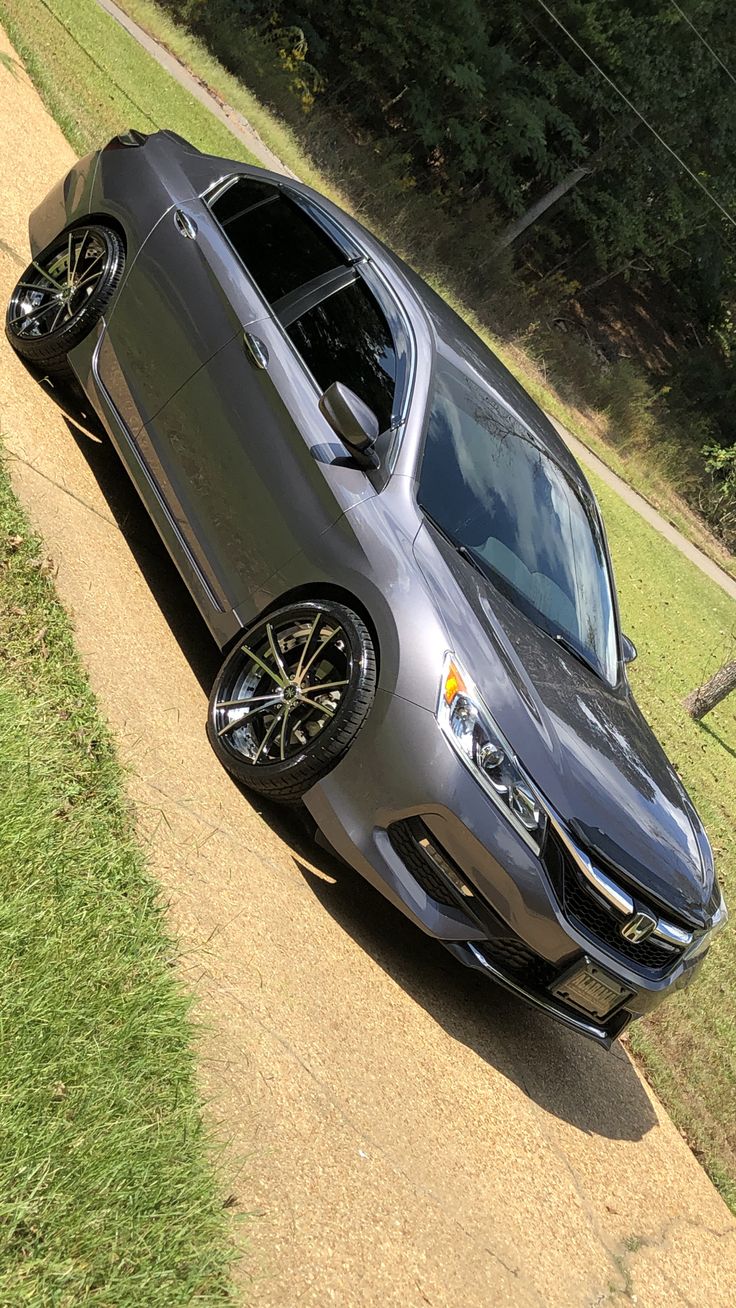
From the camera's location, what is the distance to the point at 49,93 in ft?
36.3

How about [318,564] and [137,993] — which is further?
[318,564]

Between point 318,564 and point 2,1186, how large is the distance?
8.43 feet

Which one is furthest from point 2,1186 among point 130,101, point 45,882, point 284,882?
point 130,101

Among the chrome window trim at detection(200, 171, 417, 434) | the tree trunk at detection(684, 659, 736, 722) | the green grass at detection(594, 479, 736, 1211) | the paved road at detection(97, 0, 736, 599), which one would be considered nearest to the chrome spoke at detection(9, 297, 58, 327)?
the chrome window trim at detection(200, 171, 417, 434)

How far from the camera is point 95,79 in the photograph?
44.8 ft

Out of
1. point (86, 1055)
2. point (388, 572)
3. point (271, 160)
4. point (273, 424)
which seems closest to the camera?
point (86, 1055)

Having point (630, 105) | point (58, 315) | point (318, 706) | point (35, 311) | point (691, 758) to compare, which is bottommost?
point (691, 758)

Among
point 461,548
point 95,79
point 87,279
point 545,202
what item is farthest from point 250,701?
point 545,202

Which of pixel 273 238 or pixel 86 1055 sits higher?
pixel 273 238

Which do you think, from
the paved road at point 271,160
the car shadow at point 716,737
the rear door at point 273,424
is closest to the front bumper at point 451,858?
the rear door at point 273,424

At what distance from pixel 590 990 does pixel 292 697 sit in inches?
60.8

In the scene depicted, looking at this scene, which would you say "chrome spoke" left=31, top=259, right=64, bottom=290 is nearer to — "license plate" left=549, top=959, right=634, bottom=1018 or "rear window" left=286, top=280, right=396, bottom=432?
"rear window" left=286, top=280, right=396, bottom=432

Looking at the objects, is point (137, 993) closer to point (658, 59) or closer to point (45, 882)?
point (45, 882)

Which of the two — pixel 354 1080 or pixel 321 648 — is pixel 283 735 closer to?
pixel 321 648
